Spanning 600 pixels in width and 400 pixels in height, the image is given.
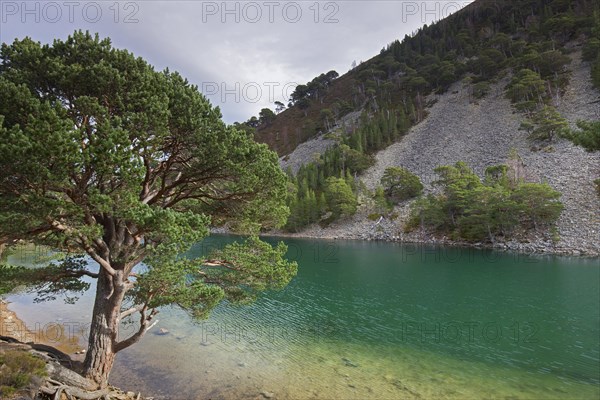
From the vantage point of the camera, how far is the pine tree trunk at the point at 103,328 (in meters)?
10.1

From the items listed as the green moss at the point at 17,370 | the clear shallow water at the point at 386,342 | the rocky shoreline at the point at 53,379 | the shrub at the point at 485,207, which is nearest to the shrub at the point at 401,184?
the shrub at the point at 485,207

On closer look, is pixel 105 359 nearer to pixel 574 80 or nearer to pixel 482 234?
pixel 482 234

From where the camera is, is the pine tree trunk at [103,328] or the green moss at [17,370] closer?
the green moss at [17,370]

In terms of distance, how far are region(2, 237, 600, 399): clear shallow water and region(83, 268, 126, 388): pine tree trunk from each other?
285 centimetres

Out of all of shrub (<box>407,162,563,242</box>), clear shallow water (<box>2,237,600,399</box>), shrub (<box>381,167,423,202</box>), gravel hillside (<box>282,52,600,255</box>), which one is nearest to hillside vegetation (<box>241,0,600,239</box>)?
gravel hillside (<box>282,52,600,255</box>)

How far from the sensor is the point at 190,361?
15203mm

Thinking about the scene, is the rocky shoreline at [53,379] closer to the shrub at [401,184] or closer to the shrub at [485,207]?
the shrub at [485,207]

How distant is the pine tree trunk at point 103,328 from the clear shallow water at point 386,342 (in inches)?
112

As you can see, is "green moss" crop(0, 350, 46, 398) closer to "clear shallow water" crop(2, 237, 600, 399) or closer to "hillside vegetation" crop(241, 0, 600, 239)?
"clear shallow water" crop(2, 237, 600, 399)

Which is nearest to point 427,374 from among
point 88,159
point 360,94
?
point 88,159

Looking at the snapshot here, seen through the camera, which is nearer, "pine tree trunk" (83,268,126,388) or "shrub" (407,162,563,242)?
"pine tree trunk" (83,268,126,388)

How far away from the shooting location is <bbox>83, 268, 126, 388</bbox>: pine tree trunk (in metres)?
10.1

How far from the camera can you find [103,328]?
10.2m

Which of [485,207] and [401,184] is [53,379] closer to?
[485,207]
